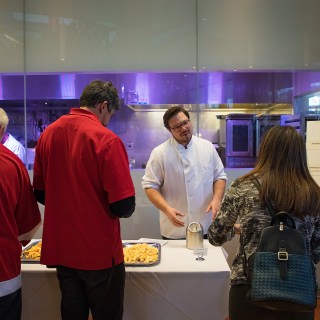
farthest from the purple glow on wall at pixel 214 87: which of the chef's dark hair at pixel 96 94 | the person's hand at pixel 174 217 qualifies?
the chef's dark hair at pixel 96 94

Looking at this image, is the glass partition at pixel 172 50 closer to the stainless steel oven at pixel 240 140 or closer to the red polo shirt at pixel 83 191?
the stainless steel oven at pixel 240 140

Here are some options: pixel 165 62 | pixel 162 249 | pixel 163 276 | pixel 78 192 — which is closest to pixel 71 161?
pixel 78 192

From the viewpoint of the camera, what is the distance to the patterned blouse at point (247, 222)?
4.14 ft

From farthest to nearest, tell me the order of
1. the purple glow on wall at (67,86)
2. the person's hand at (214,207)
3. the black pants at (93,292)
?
the purple glow on wall at (67,86) → the person's hand at (214,207) → the black pants at (93,292)

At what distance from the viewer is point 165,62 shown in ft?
10.9

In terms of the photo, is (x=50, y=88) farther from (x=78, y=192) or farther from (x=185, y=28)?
(x=78, y=192)

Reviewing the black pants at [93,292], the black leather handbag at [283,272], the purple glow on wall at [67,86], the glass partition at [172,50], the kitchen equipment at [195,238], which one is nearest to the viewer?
the black leather handbag at [283,272]

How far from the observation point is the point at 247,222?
1289mm

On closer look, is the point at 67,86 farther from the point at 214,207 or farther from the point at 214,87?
the point at 214,207

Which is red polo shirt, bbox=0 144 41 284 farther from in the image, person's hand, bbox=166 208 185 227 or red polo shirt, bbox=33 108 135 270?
person's hand, bbox=166 208 185 227

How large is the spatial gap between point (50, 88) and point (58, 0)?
0.79 meters

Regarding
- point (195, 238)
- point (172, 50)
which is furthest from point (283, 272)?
point (172, 50)

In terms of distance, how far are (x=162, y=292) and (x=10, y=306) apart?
2.11 feet

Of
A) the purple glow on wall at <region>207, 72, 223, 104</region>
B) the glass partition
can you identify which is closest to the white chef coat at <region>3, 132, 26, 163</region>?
the glass partition
